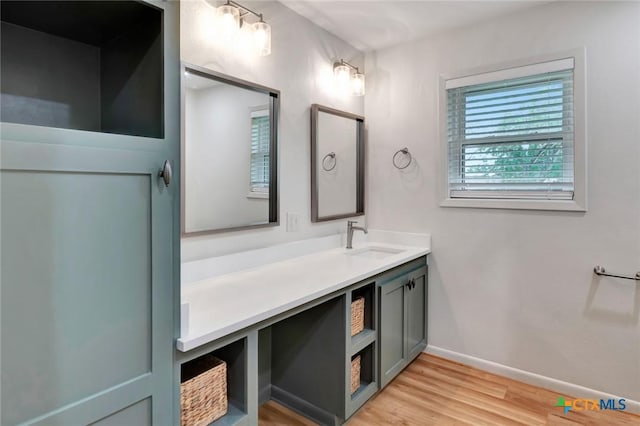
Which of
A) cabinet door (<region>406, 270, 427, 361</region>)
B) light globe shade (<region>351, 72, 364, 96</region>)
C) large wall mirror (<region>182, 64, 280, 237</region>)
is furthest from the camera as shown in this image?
light globe shade (<region>351, 72, 364, 96</region>)

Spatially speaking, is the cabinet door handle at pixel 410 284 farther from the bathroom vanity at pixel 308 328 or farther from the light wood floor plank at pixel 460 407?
the light wood floor plank at pixel 460 407

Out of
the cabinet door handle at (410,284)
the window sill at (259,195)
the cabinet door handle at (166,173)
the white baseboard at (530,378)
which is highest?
the cabinet door handle at (166,173)

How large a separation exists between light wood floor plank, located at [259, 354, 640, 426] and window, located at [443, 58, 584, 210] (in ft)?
3.85

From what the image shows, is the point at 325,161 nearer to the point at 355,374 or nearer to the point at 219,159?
the point at 219,159

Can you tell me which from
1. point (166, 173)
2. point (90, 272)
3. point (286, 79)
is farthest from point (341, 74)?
point (90, 272)

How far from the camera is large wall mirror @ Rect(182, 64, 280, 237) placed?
1.80m

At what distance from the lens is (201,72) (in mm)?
1839

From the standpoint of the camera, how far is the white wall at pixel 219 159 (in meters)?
1.81

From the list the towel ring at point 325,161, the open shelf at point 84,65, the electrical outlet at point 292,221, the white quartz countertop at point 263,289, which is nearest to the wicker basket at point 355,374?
the white quartz countertop at point 263,289

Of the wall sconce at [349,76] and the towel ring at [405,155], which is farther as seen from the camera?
the towel ring at [405,155]

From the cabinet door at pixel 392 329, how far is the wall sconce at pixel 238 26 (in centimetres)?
152

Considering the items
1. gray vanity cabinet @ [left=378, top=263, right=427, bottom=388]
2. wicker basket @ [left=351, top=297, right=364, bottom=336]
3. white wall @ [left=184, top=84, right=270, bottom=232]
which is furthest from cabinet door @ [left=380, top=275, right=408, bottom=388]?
white wall @ [left=184, top=84, right=270, bottom=232]

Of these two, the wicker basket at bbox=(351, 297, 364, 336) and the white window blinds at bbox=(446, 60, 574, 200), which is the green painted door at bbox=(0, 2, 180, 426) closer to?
the wicker basket at bbox=(351, 297, 364, 336)

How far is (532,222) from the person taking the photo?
240 centimetres
